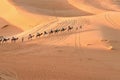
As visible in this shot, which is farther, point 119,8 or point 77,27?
point 119,8

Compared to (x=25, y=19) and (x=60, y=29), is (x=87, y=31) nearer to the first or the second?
(x=60, y=29)

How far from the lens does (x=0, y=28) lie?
54.3 ft

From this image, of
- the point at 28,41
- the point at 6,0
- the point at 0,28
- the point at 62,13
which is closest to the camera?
the point at 28,41

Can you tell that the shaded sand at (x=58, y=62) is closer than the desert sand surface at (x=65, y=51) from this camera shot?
Yes

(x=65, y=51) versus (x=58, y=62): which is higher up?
(x=65, y=51)

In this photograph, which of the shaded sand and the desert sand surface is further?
the desert sand surface

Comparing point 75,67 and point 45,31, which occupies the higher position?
point 45,31

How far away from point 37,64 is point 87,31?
10.6ft

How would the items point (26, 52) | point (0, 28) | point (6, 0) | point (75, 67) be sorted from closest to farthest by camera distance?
point (75, 67) → point (26, 52) → point (0, 28) → point (6, 0)

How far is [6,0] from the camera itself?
69.2 feet

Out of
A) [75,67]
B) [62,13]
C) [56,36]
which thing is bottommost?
[75,67]

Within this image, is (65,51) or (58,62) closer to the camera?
(58,62)

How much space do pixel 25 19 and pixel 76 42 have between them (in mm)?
5615

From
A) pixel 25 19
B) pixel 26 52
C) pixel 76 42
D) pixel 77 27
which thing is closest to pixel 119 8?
pixel 25 19
